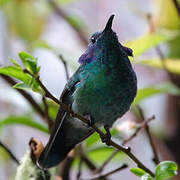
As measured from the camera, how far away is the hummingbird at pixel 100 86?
1.02 m

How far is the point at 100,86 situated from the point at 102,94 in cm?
2

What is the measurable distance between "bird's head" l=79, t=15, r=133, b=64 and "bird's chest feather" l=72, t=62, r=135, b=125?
23mm

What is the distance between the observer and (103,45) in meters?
1.02

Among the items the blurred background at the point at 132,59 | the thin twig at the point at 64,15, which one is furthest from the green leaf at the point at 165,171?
the thin twig at the point at 64,15

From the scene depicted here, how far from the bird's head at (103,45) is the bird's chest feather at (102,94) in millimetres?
23

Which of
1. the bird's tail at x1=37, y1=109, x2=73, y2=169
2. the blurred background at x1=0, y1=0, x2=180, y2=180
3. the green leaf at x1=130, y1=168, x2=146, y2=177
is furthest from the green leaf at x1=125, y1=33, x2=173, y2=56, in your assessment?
the green leaf at x1=130, y1=168, x2=146, y2=177

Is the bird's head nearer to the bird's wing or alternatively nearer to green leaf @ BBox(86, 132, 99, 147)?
the bird's wing

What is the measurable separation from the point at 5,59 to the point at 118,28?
1599mm

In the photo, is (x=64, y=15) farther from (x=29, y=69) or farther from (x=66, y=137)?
(x=29, y=69)

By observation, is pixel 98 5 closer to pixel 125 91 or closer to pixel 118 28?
pixel 118 28

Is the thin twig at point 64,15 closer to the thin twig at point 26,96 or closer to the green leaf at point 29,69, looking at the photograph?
the thin twig at point 26,96

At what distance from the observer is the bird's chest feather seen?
1045 mm

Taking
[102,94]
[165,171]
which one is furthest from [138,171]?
[102,94]

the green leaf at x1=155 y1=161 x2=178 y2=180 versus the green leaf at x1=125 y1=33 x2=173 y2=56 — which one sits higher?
the green leaf at x1=125 y1=33 x2=173 y2=56
